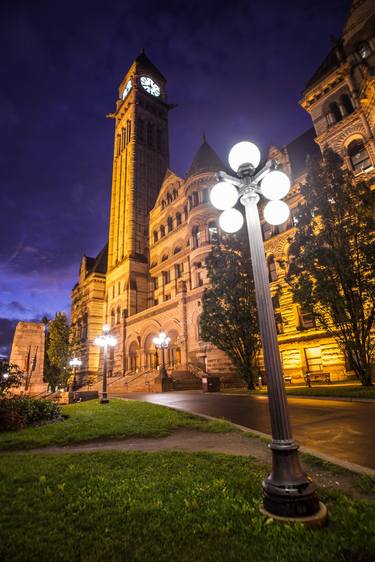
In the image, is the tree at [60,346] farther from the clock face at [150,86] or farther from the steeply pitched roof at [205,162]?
the clock face at [150,86]

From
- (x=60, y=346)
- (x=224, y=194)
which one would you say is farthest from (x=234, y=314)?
(x=60, y=346)

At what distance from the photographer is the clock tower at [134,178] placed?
142 ft

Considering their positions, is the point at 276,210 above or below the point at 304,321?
below

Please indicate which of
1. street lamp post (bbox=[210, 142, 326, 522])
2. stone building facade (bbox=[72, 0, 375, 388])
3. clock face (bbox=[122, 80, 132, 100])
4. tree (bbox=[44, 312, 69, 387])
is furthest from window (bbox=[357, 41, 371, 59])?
clock face (bbox=[122, 80, 132, 100])

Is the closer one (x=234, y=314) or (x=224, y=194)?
(x=224, y=194)

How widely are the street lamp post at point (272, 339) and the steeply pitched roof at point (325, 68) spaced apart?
25.9 m

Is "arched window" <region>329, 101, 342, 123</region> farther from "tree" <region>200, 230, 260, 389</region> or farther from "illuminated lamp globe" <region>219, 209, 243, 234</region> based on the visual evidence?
"illuminated lamp globe" <region>219, 209, 243, 234</region>

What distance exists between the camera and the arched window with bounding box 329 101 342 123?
23375mm

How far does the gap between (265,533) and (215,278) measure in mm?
20383

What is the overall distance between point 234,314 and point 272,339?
17839 millimetres

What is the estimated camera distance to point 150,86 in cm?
5759

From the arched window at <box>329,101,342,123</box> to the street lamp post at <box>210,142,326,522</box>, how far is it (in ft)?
79.2

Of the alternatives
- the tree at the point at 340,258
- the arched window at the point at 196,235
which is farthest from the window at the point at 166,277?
the tree at the point at 340,258

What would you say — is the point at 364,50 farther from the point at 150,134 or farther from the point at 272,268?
the point at 150,134
